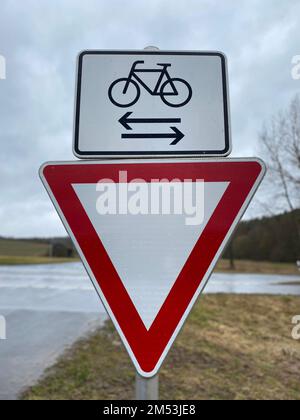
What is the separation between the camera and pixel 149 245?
1.17 meters

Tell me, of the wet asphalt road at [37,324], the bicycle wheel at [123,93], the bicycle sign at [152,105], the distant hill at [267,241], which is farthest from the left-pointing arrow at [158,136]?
the distant hill at [267,241]

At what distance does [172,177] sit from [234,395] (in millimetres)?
3002

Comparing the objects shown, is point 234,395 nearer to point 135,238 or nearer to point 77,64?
point 135,238

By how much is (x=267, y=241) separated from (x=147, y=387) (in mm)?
27512

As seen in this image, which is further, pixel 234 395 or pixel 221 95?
pixel 234 395

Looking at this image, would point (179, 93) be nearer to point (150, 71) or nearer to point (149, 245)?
point (150, 71)

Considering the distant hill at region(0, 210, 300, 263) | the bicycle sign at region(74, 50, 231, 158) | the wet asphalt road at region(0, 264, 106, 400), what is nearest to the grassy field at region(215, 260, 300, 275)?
the distant hill at region(0, 210, 300, 263)

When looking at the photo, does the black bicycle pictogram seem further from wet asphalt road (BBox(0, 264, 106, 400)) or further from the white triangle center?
wet asphalt road (BBox(0, 264, 106, 400))

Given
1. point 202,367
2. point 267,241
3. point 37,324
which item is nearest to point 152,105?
point 202,367

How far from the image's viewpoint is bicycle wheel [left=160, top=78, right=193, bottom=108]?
4.22 ft

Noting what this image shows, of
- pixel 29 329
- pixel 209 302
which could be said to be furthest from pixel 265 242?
pixel 29 329

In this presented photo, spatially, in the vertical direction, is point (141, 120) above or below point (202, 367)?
above

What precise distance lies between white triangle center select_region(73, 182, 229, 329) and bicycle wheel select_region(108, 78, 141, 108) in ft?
1.14
